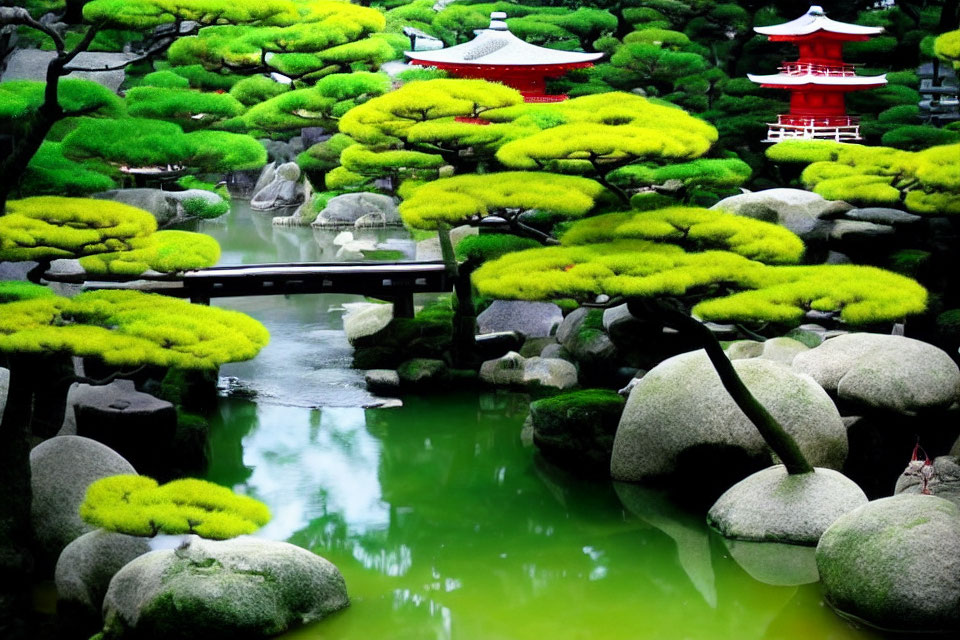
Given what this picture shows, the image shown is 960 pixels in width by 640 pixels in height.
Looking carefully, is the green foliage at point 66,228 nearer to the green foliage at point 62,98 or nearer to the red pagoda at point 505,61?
the green foliage at point 62,98

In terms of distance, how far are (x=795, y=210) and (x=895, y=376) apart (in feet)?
21.5

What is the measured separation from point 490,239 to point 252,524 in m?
6.97

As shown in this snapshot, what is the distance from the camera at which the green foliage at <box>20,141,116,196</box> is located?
11.2 metres

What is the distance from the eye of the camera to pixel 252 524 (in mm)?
8211

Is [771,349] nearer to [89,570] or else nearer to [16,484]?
[89,570]

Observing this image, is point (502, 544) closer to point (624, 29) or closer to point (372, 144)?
point (372, 144)

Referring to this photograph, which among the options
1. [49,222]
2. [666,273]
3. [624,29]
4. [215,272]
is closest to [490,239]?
[215,272]

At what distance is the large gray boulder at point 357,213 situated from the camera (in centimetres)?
2894

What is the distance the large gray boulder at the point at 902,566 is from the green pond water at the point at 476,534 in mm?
251

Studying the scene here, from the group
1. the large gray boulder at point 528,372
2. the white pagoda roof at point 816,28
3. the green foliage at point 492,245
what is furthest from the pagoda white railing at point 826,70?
the green foliage at point 492,245

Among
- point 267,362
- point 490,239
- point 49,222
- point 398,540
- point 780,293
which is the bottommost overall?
point 267,362

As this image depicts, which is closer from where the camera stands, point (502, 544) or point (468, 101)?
point (502, 544)

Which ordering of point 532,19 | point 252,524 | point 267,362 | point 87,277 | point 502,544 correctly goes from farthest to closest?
1. point 532,19
2. point 267,362
3. point 87,277
4. point 502,544
5. point 252,524

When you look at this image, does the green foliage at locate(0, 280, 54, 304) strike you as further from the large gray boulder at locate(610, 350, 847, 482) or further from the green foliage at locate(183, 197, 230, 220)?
the large gray boulder at locate(610, 350, 847, 482)
